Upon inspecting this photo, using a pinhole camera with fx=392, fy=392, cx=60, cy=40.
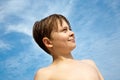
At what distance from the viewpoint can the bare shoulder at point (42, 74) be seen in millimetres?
4527

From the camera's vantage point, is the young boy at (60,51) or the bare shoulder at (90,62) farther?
the bare shoulder at (90,62)

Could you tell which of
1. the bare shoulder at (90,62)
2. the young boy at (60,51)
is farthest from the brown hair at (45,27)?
the bare shoulder at (90,62)

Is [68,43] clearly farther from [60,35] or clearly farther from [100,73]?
[100,73]

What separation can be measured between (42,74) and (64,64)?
0.30 metres

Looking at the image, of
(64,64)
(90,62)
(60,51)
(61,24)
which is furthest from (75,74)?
(61,24)

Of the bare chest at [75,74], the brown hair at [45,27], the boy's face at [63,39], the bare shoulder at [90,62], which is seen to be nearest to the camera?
the bare chest at [75,74]

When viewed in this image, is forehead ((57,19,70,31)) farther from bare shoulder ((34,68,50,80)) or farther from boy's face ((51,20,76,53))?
bare shoulder ((34,68,50,80))

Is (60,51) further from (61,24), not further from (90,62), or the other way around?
(90,62)

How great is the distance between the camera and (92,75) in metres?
4.53

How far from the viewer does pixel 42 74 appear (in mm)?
4559

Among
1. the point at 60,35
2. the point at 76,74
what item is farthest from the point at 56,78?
the point at 60,35

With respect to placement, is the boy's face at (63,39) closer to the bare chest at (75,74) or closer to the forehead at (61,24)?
the forehead at (61,24)

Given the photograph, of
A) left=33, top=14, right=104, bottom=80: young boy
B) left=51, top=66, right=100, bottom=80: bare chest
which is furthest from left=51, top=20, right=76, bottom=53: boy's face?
left=51, top=66, right=100, bottom=80: bare chest

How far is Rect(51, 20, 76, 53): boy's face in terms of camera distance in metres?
4.65
